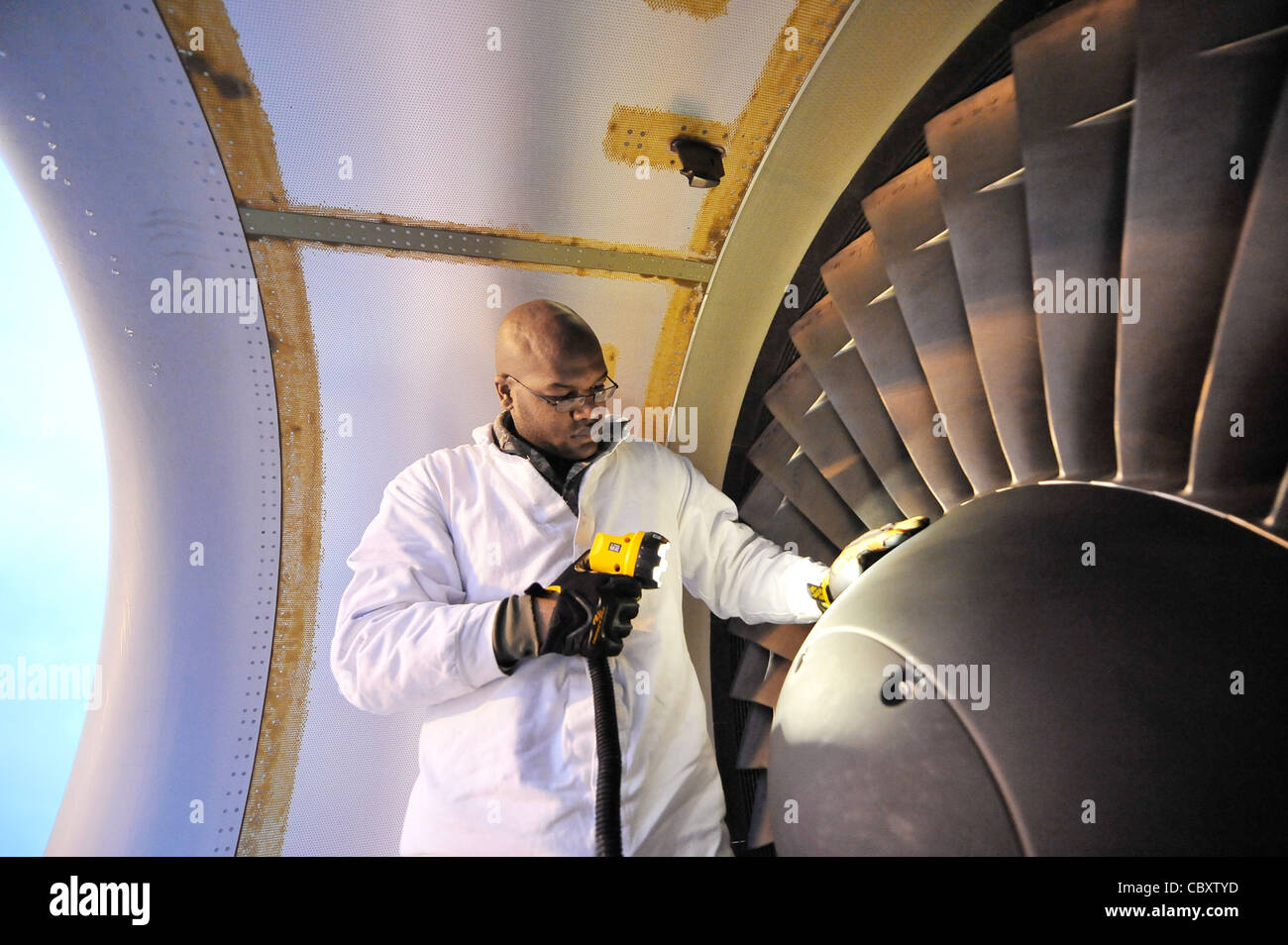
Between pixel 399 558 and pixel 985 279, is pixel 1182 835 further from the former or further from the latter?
pixel 399 558

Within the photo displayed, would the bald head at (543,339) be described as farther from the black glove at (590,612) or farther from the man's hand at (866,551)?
the man's hand at (866,551)

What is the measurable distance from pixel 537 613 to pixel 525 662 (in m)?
0.16

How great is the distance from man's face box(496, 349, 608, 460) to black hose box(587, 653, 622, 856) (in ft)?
1.71

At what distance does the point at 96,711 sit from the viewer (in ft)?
6.49

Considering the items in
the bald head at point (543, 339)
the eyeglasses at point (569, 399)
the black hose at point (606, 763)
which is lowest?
the black hose at point (606, 763)

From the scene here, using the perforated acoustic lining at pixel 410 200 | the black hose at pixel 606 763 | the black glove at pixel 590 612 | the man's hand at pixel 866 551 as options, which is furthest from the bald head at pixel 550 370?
the man's hand at pixel 866 551

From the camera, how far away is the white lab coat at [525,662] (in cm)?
150

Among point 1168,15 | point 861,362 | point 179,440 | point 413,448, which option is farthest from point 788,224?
point 179,440

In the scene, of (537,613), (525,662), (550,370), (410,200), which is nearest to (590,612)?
(537,613)

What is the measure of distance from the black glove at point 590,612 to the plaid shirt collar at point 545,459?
30 cm

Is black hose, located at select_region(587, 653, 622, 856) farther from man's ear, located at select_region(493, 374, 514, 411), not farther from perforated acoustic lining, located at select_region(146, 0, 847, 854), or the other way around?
perforated acoustic lining, located at select_region(146, 0, 847, 854)

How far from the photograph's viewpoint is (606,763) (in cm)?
149

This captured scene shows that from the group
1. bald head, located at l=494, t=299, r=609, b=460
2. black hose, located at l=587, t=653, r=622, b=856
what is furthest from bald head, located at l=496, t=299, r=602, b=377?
black hose, located at l=587, t=653, r=622, b=856

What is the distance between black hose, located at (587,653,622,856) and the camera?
144cm
